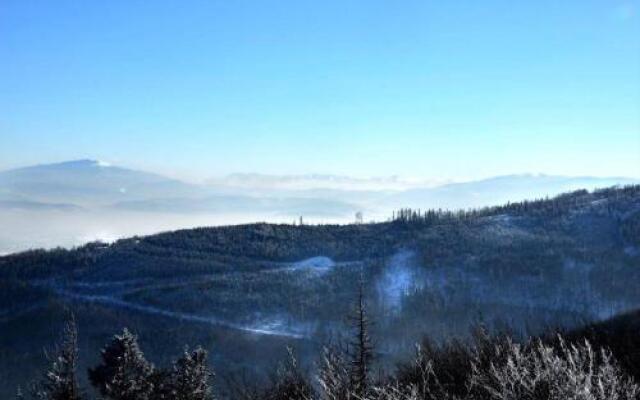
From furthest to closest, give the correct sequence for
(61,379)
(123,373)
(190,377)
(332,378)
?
(190,377) < (123,373) < (61,379) < (332,378)

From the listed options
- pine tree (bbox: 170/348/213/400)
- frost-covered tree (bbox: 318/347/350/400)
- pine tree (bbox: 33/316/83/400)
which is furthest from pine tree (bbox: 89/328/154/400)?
frost-covered tree (bbox: 318/347/350/400)

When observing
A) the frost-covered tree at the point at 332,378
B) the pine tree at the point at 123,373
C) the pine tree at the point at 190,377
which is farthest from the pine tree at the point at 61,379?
the frost-covered tree at the point at 332,378

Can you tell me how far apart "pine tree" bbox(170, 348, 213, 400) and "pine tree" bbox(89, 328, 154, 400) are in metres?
1.47

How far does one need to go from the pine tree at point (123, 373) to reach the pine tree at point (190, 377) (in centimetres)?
147

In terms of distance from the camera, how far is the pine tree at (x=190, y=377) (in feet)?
139

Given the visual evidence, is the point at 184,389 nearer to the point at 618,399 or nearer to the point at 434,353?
the point at 434,353

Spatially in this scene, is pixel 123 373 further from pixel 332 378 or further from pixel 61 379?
pixel 332 378

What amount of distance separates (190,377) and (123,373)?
12.9 feet

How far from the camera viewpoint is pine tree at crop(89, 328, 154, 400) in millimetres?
40438

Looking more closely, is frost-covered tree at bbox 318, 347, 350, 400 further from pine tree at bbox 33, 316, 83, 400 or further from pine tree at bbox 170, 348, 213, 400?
pine tree at bbox 170, 348, 213, 400

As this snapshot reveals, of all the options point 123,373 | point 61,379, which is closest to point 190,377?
point 123,373

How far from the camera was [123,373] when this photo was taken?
41969 mm

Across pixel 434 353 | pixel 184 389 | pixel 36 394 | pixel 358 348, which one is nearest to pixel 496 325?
pixel 434 353

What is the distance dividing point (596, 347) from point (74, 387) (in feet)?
72.9
